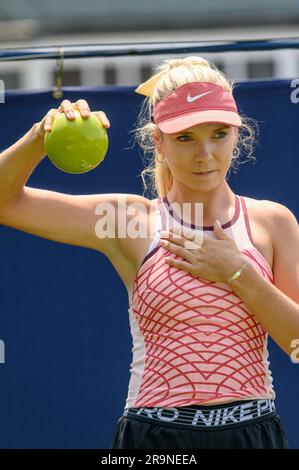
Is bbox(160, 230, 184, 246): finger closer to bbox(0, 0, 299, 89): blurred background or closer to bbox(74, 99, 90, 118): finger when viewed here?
bbox(74, 99, 90, 118): finger

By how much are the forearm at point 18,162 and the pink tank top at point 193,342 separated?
1.27ft

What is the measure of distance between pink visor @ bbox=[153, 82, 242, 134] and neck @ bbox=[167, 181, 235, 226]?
0.18 m

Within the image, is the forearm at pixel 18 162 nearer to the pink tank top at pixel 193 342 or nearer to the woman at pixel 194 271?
the woman at pixel 194 271

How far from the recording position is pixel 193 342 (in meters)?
2.58

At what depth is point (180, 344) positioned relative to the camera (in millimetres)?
2582

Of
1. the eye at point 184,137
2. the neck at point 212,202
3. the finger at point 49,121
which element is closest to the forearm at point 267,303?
the neck at point 212,202

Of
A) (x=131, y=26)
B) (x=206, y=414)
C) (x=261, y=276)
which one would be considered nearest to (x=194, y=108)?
(x=261, y=276)

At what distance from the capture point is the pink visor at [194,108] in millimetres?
2664

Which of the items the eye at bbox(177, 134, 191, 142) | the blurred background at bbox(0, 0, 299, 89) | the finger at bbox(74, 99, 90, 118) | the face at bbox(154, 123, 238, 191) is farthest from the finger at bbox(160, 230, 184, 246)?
the blurred background at bbox(0, 0, 299, 89)

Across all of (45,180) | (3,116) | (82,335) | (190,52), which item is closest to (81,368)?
(82,335)

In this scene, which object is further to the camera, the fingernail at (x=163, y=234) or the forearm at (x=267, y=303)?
the fingernail at (x=163, y=234)

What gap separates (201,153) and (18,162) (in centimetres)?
47

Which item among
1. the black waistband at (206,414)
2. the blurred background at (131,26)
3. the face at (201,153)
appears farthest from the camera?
the blurred background at (131,26)

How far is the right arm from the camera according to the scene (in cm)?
265
